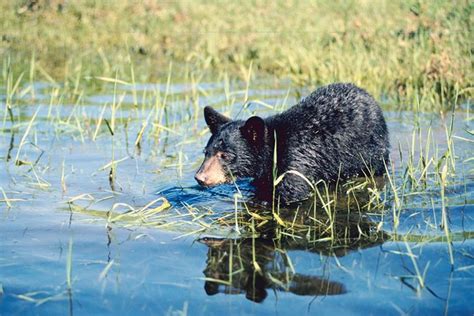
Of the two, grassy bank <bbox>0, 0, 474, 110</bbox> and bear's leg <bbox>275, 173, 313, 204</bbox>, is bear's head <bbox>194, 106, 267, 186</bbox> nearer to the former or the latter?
bear's leg <bbox>275, 173, 313, 204</bbox>

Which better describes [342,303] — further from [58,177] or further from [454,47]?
[454,47]

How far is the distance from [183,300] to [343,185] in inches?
121

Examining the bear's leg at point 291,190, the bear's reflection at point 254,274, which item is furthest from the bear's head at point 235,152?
the bear's reflection at point 254,274

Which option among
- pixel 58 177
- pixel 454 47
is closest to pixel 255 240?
pixel 58 177

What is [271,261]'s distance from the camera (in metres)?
4.75

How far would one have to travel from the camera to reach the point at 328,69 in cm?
1126

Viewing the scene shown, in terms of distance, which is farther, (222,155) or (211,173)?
(222,155)

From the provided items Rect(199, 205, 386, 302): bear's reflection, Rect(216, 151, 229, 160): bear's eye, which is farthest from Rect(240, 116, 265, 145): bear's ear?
Rect(199, 205, 386, 302): bear's reflection

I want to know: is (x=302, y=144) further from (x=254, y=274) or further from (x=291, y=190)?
(x=254, y=274)

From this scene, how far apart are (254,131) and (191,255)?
186 cm

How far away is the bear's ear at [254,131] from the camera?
6.36 meters

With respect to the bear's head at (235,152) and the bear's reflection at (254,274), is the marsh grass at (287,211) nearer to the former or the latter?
the bear's reflection at (254,274)

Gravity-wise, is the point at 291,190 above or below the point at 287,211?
above

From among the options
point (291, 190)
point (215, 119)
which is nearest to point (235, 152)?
point (215, 119)
